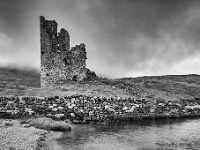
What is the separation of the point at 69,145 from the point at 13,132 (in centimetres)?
366

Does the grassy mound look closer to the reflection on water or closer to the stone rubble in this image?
the reflection on water

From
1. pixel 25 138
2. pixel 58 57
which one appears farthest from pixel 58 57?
pixel 25 138

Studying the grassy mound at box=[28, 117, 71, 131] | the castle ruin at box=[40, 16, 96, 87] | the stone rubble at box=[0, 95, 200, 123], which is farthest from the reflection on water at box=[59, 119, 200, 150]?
the castle ruin at box=[40, 16, 96, 87]

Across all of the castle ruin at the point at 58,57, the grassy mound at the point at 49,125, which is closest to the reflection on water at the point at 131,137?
the grassy mound at the point at 49,125

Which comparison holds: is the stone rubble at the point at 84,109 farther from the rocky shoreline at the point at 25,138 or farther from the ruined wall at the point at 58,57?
the ruined wall at the point at 58,57

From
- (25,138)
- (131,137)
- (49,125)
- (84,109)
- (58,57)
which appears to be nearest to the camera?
(25,138)

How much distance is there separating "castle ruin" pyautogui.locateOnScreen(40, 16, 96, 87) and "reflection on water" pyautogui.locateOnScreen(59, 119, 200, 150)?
54.0 ft

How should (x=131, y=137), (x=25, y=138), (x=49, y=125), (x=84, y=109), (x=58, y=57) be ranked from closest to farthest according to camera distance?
(x=25, y=138)
(x=131, y=137)
(x=49, y=125)
(x=84, y=109)
(x=58, y=57)

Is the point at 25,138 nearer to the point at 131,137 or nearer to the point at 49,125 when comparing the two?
the point at 49,125

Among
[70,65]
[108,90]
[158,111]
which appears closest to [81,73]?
[70,65]

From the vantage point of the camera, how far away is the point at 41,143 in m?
13.3

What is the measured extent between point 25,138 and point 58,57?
73.1ft

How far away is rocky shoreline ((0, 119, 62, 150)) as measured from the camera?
39.3 ft

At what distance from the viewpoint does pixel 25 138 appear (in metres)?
13.5
